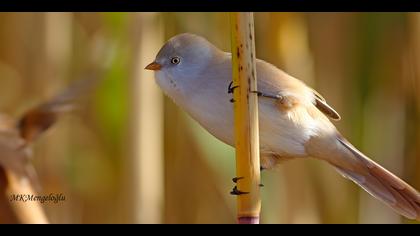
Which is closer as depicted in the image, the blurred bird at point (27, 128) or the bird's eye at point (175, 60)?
the bird's eye at point (175, 60)

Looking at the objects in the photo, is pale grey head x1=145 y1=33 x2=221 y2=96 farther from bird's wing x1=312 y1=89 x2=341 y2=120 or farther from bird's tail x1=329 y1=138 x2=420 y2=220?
bird's tail x1=329 y1=138 x2=420 y2=220

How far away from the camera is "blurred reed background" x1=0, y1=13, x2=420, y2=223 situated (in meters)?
2.32

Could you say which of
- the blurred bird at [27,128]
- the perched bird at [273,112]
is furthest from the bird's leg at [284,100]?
the blurred bird at [27,128]

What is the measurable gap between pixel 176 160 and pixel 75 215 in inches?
15.5

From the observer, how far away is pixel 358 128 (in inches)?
95.5

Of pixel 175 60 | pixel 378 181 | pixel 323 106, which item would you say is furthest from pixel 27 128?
pixel 378 181

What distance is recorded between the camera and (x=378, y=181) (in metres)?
1.71

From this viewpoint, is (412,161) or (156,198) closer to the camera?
(156,198)

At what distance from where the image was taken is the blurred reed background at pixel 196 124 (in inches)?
91.4

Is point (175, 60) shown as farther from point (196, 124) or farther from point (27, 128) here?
point (196, 124)

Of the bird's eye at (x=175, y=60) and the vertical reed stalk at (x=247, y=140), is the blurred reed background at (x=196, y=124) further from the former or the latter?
the vertical reed stalk at (x=247, y=140)

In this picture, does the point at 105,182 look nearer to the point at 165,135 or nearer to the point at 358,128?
the point at 165,135

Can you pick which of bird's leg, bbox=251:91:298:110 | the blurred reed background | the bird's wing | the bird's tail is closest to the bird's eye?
bird's leg, bbox=251:91:298:110
